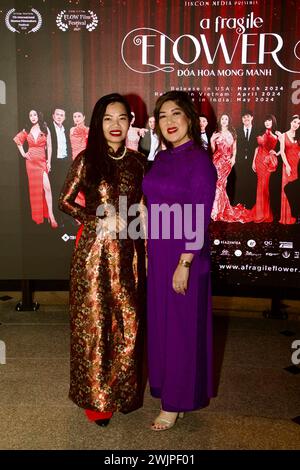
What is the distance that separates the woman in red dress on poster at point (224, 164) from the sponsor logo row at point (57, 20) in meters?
1.00

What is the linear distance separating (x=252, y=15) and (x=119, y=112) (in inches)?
60.0

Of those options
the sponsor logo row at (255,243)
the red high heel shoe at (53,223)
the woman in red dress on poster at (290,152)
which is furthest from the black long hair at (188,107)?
the red high heel shoe at (53,223)

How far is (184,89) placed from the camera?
3.27 meters

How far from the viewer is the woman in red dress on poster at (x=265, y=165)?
3.28 m

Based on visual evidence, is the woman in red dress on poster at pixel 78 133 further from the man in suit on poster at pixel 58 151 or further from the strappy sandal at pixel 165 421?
the strappy sandal at pixel 165 421

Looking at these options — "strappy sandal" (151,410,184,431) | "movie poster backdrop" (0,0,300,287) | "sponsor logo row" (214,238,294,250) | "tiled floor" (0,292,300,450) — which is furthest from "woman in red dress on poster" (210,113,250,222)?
"strappy sandal" (151,410,184,431)

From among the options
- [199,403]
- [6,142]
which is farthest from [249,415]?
[6,142]

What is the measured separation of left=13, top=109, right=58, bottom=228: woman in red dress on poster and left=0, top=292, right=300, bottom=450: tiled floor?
722 millimetres

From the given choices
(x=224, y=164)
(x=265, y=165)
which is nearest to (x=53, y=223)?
(x=224, y=164)

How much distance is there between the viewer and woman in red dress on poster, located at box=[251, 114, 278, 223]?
10.7ft

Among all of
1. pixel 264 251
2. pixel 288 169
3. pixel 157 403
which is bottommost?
pixel 157 403

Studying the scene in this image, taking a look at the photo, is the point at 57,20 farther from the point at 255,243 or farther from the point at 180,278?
the point at 180,278

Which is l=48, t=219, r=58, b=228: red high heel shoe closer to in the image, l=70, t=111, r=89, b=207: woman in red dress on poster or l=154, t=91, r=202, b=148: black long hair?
l=70, t=111, r=89, b=207: woman in red dress on poster

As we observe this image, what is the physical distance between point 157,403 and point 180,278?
2.52 ft
